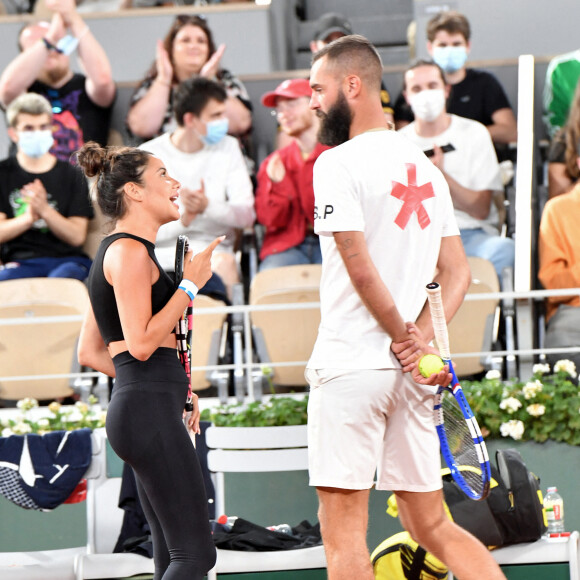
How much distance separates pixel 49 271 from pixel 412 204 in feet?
11.2

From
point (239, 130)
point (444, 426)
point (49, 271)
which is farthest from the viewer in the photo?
point (239, 130)

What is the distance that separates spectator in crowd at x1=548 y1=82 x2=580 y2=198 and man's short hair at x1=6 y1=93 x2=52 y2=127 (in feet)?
9.27

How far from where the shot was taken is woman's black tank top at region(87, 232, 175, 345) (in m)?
2.96

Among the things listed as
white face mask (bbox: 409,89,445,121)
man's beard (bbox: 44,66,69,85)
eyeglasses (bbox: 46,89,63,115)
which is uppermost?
man's beard (bbox: 44,66,69,85)

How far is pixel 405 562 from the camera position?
150 inches

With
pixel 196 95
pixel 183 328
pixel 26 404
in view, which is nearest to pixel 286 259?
pixel 196 95

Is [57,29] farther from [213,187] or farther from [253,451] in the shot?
[253,451]

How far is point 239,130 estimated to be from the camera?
6.77 m

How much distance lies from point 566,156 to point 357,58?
3354 millimetres

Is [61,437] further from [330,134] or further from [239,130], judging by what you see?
[239,130]

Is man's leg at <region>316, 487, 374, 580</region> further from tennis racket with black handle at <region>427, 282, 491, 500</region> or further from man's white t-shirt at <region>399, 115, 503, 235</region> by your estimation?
man's white t-shirt at <region>399, 115, 503, 235</region>

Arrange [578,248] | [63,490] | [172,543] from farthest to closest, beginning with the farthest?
[578,248]
[63,490]
[172,543]

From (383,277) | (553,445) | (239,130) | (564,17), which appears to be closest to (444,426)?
(383,277)

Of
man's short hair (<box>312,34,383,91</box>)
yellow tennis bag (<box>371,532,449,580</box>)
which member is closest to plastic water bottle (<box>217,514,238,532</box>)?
yellow tennis bag (<box>371,532,449,580</box>)
